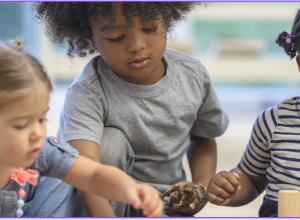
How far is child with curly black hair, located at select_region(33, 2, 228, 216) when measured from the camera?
34.9 inches

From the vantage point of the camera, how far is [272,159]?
37.5 inches

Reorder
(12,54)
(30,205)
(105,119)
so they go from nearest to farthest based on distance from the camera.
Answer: (12,54)
(30,205)
(105,119)

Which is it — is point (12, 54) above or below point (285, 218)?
above

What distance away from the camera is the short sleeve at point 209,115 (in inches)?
43.4

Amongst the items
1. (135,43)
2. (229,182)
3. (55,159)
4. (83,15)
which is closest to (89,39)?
(83,15)

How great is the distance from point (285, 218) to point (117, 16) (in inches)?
20.9

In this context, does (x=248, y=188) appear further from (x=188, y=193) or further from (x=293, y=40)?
(x=293, y=40)

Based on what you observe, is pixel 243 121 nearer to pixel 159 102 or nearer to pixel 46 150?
pixel 159 102

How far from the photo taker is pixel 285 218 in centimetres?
69

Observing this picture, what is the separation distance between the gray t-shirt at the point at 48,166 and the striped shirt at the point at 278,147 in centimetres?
47

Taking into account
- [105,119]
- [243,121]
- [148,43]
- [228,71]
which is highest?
[148,43]

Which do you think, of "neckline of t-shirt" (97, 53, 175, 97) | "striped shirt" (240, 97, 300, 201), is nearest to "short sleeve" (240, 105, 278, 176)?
"striped shirt" (240, 97, 300, 201)

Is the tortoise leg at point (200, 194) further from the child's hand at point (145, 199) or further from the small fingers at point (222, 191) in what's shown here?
the child's hand at point (145, 199)

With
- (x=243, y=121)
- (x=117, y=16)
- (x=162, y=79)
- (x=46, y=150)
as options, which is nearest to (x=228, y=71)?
(x=243, y=121)
